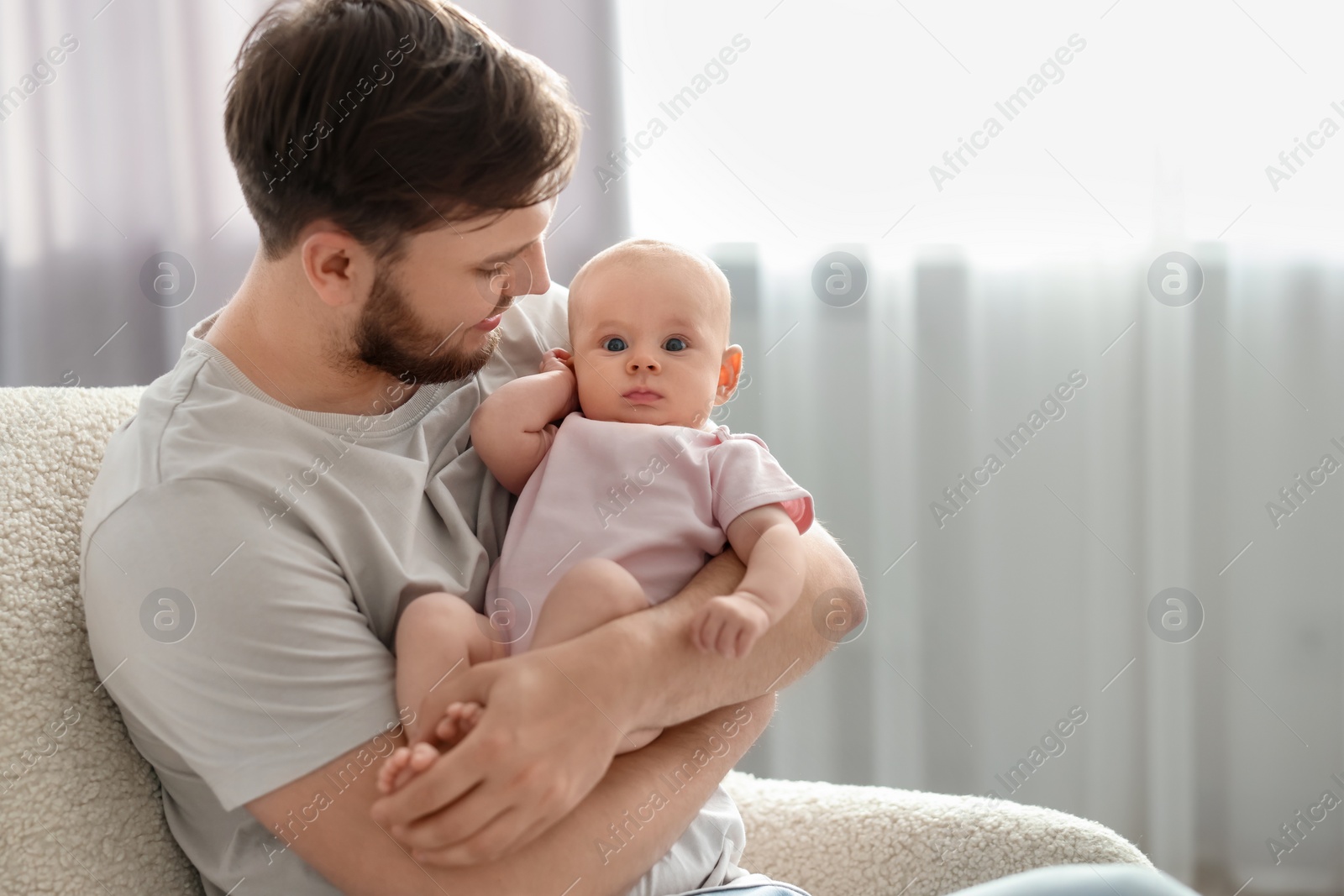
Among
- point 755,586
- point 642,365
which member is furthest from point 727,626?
point 642,365

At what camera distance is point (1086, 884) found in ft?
3.18

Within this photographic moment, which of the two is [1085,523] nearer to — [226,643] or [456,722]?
[456,722]

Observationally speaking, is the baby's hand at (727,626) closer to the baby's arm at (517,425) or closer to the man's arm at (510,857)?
the man's arm at (510,857)

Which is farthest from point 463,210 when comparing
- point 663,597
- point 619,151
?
point 619,151

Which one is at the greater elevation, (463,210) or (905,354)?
(905,354)

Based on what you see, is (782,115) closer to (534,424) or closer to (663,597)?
(534,424)

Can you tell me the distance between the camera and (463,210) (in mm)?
1107

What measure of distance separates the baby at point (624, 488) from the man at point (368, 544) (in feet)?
0.11

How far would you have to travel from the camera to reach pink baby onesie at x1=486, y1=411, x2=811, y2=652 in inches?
42.8

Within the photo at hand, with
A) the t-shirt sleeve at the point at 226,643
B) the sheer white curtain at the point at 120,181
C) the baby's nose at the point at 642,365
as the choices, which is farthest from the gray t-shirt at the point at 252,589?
the sheer white curtain at the point at 120,181

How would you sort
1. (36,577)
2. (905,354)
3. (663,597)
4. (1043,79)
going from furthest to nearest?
1. (905,354)
2. (1043,79)
3. (663,597)
4. (36,577)

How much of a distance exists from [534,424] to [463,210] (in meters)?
0.26

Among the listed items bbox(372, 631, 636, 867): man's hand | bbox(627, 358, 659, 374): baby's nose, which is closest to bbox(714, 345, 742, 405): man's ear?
bbox(627, 358, 659, 374): baby's nose

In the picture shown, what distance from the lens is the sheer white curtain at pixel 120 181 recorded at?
2.02m
